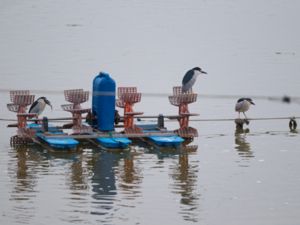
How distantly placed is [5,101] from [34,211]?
18.0 meters

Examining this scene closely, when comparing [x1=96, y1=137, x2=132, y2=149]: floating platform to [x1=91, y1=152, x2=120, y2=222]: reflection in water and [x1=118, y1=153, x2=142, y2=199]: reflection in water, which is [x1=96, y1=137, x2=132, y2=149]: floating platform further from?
[x1=118, y1=153, x2=142, y2=199]: reflection in water

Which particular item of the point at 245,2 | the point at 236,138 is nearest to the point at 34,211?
the point at 236,138

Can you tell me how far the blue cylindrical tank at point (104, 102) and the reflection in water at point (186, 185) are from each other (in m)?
2.26

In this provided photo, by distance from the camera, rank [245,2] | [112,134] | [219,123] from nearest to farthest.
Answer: [112,134]
[219,123]
[245,2]

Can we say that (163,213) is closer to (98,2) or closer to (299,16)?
(299,16)

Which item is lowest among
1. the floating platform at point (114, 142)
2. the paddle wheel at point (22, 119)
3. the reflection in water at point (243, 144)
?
the reflection in water at point (243, 144)

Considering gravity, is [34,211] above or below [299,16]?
below

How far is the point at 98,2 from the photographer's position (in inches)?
3693

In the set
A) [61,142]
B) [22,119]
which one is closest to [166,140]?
[61,142]

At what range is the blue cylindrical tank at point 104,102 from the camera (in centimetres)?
2852

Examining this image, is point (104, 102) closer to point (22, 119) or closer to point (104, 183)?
point (22, 119)

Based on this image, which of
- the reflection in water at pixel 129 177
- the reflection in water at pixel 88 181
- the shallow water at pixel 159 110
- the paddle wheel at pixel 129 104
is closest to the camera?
the reflection in water at pixel 88 181

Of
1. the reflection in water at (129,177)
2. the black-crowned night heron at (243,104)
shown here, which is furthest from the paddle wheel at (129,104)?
the black-crowned night heron at (243,104)

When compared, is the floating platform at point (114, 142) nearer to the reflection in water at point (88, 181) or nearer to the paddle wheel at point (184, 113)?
the reflection in water at point (88, 181)
